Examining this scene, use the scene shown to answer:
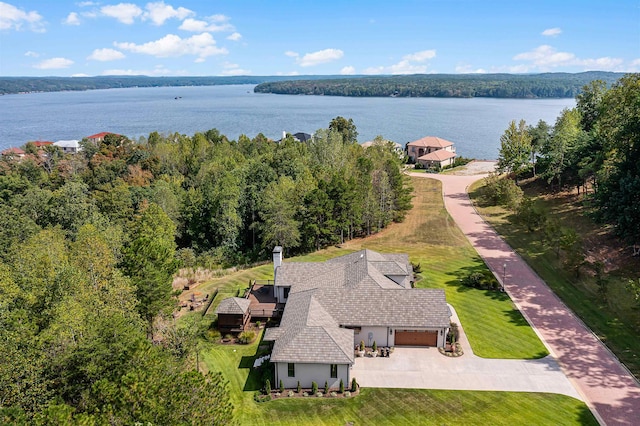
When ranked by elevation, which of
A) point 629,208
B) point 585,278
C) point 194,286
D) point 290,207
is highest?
point 629,208

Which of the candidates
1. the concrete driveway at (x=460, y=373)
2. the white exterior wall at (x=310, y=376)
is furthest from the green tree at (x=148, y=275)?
the concrete driveway at (x=460, y=373)

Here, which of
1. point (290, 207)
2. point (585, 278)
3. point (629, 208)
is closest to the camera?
point (629, 208)

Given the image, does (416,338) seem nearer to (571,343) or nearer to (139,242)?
Result: (571,343)

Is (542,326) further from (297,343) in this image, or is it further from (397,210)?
(397,210)

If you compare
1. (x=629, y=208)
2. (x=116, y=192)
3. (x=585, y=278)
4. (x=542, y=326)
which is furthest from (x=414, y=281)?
(x=116, y=192)

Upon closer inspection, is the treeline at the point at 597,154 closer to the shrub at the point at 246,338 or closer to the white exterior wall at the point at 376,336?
the white exterior wall at the point at 376,336

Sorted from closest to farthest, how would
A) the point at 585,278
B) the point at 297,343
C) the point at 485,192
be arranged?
the point at 297,343 < the point at 585,278 < the point at 485,192

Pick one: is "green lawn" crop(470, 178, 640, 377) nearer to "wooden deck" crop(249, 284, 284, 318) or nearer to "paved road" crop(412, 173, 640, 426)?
"paved road" crop(412, 173, 640, 426)

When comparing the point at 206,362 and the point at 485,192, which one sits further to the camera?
the point at 485,192
